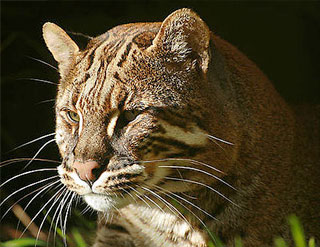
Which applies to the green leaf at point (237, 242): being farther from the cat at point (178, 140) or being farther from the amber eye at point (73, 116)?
the amber eye at point (73, 116)

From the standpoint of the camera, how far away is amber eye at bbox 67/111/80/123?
422 centimetres

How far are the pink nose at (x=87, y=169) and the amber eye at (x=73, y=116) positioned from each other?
20.3 inches

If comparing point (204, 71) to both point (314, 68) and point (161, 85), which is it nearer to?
point (161, 85)

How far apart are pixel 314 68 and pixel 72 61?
180 inches

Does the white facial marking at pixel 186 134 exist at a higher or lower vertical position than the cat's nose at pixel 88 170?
higher

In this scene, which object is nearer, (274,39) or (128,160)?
(128,160)

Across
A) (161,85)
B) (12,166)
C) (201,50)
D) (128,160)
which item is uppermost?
(201,50)

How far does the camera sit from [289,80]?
7.96 metres

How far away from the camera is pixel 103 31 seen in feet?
23.1

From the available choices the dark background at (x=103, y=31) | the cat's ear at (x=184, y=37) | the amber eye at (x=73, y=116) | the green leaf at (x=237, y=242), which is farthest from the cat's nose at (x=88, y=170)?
the dark background at (x=103, y=31)

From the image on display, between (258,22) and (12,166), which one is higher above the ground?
(258,22)

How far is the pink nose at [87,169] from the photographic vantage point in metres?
3.72

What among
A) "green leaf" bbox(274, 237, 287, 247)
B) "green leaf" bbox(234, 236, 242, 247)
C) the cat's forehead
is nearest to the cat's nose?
the cat's forehead

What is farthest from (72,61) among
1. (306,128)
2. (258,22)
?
(258,22)
